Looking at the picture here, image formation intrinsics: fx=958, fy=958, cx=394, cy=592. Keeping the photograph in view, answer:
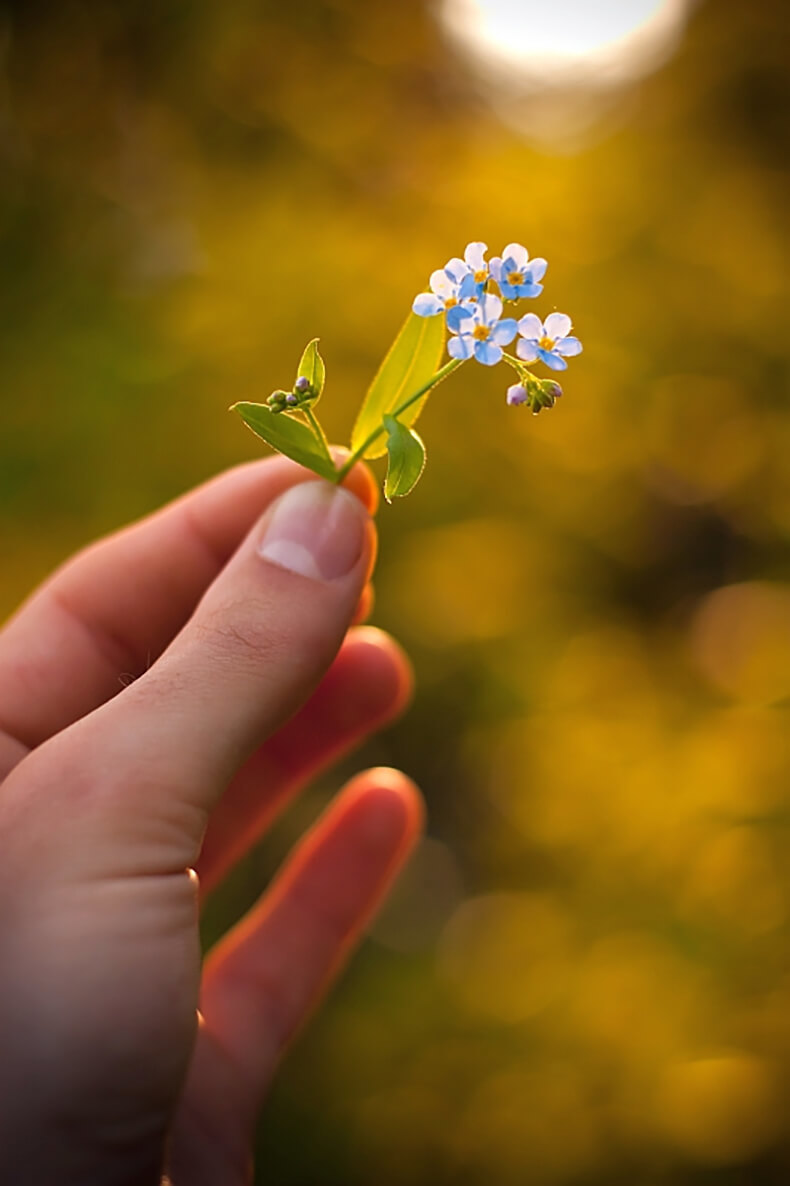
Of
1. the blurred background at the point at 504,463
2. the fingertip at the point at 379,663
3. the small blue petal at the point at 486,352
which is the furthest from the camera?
the blurred background at the point at 504,463

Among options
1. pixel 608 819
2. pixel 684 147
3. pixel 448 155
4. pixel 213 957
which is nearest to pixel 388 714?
pixel 213 957

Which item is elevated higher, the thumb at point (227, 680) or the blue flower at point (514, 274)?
the blue flower at point (514, 274)

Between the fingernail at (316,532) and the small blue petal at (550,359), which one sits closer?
the small blue petal at (550,359)

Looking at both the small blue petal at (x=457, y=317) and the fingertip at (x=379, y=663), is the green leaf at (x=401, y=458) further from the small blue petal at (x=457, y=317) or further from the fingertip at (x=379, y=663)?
the fingertip at (x=379, y=663)

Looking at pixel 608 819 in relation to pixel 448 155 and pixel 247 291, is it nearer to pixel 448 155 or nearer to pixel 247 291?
pixel 247 291

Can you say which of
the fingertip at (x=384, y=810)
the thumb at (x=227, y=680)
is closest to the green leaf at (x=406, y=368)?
the thumb at (x=227, y=680)

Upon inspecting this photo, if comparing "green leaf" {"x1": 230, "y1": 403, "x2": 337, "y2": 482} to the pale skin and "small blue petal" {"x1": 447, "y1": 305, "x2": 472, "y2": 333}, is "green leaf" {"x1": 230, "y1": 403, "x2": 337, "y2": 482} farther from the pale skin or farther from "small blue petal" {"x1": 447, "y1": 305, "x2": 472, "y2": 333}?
"small blue petal" {"x1": 447, "y1": 305, "x2": 472, "y2": 333}

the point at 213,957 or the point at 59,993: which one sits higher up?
the point at 59,993
